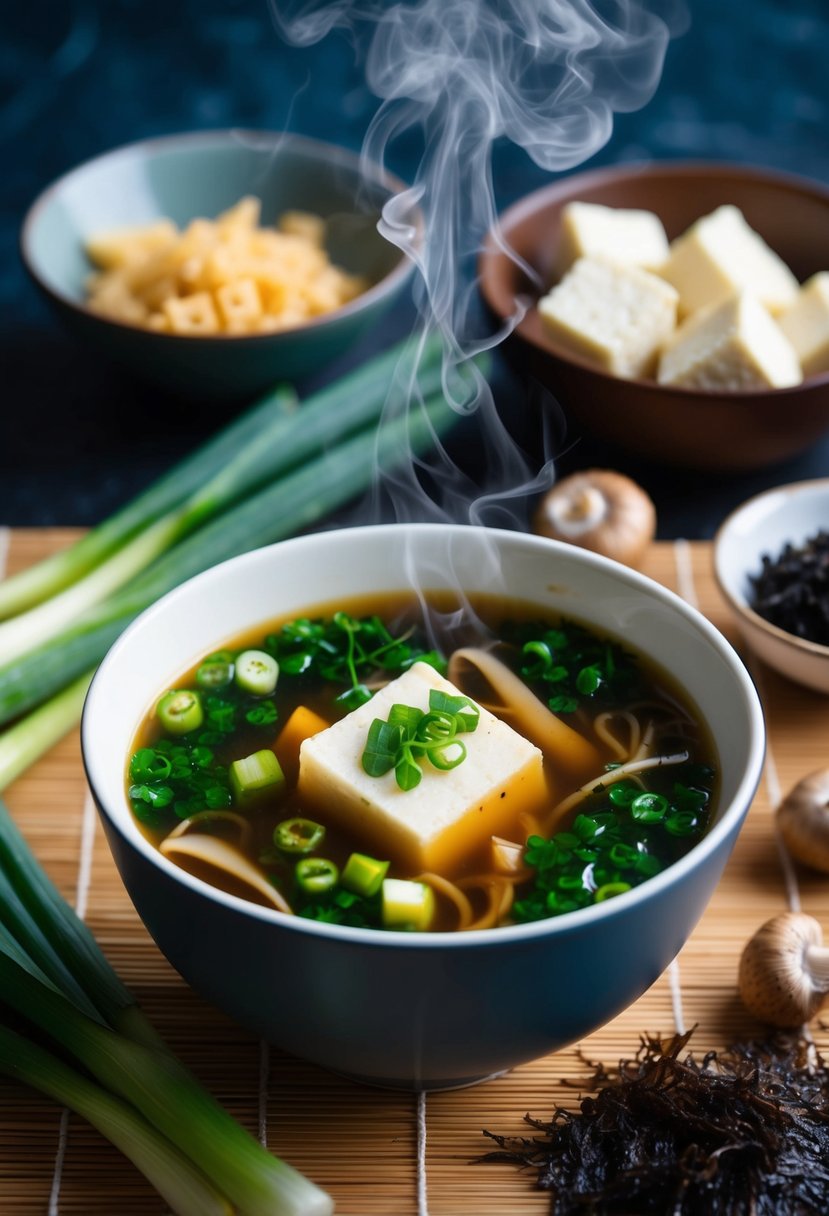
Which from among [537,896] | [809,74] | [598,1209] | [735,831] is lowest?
[809,74]

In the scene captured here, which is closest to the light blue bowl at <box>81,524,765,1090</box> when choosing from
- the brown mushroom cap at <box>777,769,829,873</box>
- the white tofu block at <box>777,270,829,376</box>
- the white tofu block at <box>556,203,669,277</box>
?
the brown mushroom cap at <box>777,769,829,873</box>

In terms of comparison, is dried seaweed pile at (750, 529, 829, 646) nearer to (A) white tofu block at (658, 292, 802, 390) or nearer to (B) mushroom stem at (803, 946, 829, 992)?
(A) white tofu block at (658, 292, 802, 390)

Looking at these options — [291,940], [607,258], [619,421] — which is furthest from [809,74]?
[291,940]

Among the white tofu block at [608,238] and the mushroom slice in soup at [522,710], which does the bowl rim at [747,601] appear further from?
the white tofu block at [608,238]

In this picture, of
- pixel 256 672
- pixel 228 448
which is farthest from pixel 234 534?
pixel 256 672

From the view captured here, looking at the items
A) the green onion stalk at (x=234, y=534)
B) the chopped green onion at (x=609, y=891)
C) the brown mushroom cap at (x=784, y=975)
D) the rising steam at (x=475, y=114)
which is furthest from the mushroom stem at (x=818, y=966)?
the green onion stalk at (x=234, y=534)

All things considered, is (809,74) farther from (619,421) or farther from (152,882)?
(152,882)
